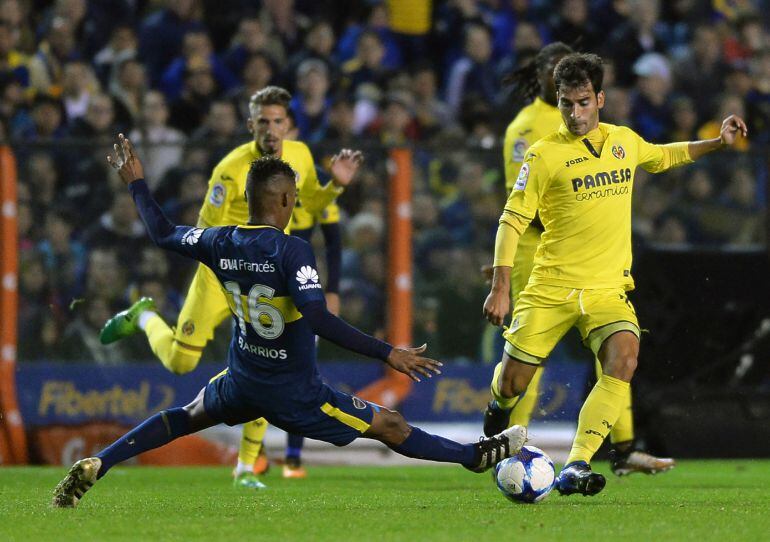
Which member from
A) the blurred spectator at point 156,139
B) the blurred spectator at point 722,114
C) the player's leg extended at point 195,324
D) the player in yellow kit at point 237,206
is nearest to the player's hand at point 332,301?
the player in yellow kit at point 237,206

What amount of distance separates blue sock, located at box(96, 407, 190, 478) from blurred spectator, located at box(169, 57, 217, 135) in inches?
250

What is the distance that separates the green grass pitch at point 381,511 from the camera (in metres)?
5.83

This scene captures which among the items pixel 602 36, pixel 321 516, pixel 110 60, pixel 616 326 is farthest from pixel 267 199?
pixel 602 36

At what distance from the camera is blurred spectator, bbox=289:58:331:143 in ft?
43.3

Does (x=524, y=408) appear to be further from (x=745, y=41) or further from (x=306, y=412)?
(x=745, y=41)

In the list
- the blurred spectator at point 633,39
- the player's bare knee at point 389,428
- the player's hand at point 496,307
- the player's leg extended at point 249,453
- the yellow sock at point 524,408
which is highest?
the blurred spectator at point 633,39

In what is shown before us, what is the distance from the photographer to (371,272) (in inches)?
476

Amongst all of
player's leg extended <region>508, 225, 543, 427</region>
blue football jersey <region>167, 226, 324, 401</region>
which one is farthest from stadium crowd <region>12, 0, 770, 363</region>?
blue football jersey <region>167, 226, 324, 401</region>

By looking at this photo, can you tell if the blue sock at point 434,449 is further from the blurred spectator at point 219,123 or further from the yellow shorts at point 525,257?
the blurred spectator at point 219,123

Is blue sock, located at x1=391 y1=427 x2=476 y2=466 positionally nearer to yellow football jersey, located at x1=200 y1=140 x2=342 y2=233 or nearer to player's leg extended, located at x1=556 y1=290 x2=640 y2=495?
player's leg extended, located at x1=556 y1=290 x2=640 y2=495

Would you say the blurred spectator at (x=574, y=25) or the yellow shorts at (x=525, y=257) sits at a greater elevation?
the blurred spectator at (x=574, y=25)

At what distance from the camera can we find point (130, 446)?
693 cm

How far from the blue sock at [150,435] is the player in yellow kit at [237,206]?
1769 millimetres

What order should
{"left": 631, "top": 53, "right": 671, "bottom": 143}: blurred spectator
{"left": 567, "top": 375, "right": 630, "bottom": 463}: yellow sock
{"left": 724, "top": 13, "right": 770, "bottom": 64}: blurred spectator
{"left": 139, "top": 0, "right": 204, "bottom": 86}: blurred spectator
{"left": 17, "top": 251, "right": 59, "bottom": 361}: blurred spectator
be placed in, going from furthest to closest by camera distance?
{"left": 724, "top": 13, "right": 770, "bottom": 64}: blurred spectator < {"left": 631, "top": 53, "right": 671, "bottom": 143}: blurred spectator < {"left": 139, "top": 0, "right": 204, "bottom": 86}: blurred spectator < {"left": 17, "top": 251, "right": 59, "bottom": 361}: blurred spectator < {"left": 567, "top": 375, "right": 630, "bottom": 463}: yellow sock
